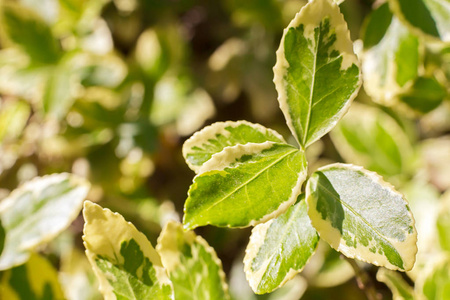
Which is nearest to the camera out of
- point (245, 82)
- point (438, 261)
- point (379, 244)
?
point (379, 244)

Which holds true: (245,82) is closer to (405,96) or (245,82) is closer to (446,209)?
(405,96)

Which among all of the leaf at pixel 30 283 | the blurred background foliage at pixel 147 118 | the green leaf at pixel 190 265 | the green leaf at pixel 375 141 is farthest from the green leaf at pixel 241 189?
the green leaf at pixel 375 141

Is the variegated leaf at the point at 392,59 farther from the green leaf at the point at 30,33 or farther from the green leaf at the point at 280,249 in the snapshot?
the green leaf at the point at 30,33

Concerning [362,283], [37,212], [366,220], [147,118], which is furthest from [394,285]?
[147,118]

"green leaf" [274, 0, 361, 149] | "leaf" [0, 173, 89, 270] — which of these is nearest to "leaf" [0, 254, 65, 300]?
"leaf" [0, 173, 89, 270]

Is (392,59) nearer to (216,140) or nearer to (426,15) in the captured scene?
(426,15)

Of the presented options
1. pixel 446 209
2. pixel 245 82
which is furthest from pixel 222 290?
pixel 245 82
